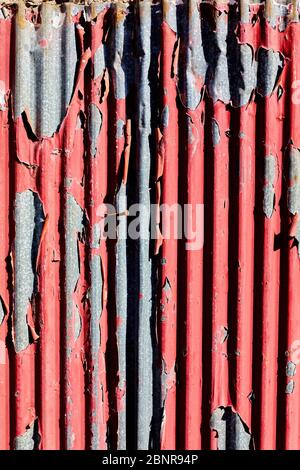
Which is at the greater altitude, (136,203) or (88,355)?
(136,203)

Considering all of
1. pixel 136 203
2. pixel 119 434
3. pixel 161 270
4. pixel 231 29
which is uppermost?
pixel 231 29

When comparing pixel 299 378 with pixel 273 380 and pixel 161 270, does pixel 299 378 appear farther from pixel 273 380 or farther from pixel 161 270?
pixel 161 270

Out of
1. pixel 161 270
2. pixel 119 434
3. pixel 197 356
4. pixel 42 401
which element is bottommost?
pixel 119 434

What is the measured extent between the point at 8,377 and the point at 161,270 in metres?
0.67

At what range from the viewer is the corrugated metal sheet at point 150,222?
157cm

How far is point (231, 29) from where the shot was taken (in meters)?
1.56

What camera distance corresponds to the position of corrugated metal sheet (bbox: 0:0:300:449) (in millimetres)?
1570

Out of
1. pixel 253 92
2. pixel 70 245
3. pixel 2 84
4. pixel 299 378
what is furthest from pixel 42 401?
pixel 253 92

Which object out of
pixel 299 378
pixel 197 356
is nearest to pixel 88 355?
pixel 197 356

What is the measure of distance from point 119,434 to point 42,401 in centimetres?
30

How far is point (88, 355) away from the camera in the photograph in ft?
5.32

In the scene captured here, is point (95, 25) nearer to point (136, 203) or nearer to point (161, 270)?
point (136, 203)

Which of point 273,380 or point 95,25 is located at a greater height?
point 95,25

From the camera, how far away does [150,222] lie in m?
1.60
